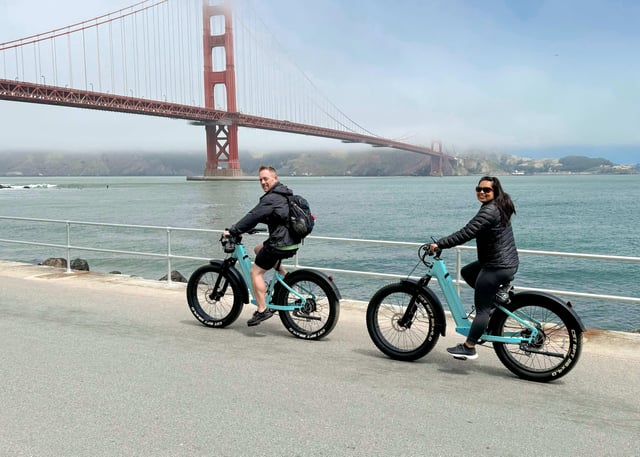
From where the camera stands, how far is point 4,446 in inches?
131

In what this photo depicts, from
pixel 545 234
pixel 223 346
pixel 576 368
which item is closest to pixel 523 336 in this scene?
pixel 576 368

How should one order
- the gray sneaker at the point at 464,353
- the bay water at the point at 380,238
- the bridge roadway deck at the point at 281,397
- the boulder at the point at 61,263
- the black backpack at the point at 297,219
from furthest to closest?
the bay water at the point at 380,238 < the boulder at the point at 61,263 < the black backpack at the point at 297,219 < the gray sneaker at the point at 464,353 < the bridge roadway deck at the point at 281,397

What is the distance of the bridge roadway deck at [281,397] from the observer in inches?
133

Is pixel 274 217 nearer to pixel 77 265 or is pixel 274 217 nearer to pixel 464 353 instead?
pixel 464 353

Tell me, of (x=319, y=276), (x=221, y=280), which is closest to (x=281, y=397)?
(x=319, y=276)

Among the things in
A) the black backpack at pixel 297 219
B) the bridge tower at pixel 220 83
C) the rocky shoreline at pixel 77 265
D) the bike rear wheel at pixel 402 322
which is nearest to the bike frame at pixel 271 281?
the black backpack at pixel 297 219

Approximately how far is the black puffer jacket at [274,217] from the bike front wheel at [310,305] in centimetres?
35

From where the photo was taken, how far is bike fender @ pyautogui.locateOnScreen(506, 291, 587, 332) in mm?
4379

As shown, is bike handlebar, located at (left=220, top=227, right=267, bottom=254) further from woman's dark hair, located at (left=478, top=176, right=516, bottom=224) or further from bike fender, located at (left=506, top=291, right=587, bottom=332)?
bike fender, located at (left=506, top=291, right=587, bottom=332)

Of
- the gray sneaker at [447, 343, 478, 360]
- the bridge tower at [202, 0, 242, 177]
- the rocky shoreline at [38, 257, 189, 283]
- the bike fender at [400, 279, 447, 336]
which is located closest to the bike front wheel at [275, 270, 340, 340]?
the bike fender at [400, 279, 447, 336]

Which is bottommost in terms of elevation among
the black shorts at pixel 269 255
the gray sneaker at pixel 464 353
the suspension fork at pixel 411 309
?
the gray sneaker at pixel 464 353

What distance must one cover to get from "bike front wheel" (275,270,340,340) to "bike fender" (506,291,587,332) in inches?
64.0

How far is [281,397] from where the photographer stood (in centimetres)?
409

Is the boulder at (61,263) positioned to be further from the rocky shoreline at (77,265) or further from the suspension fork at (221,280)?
the suspension fork at (221,280)
